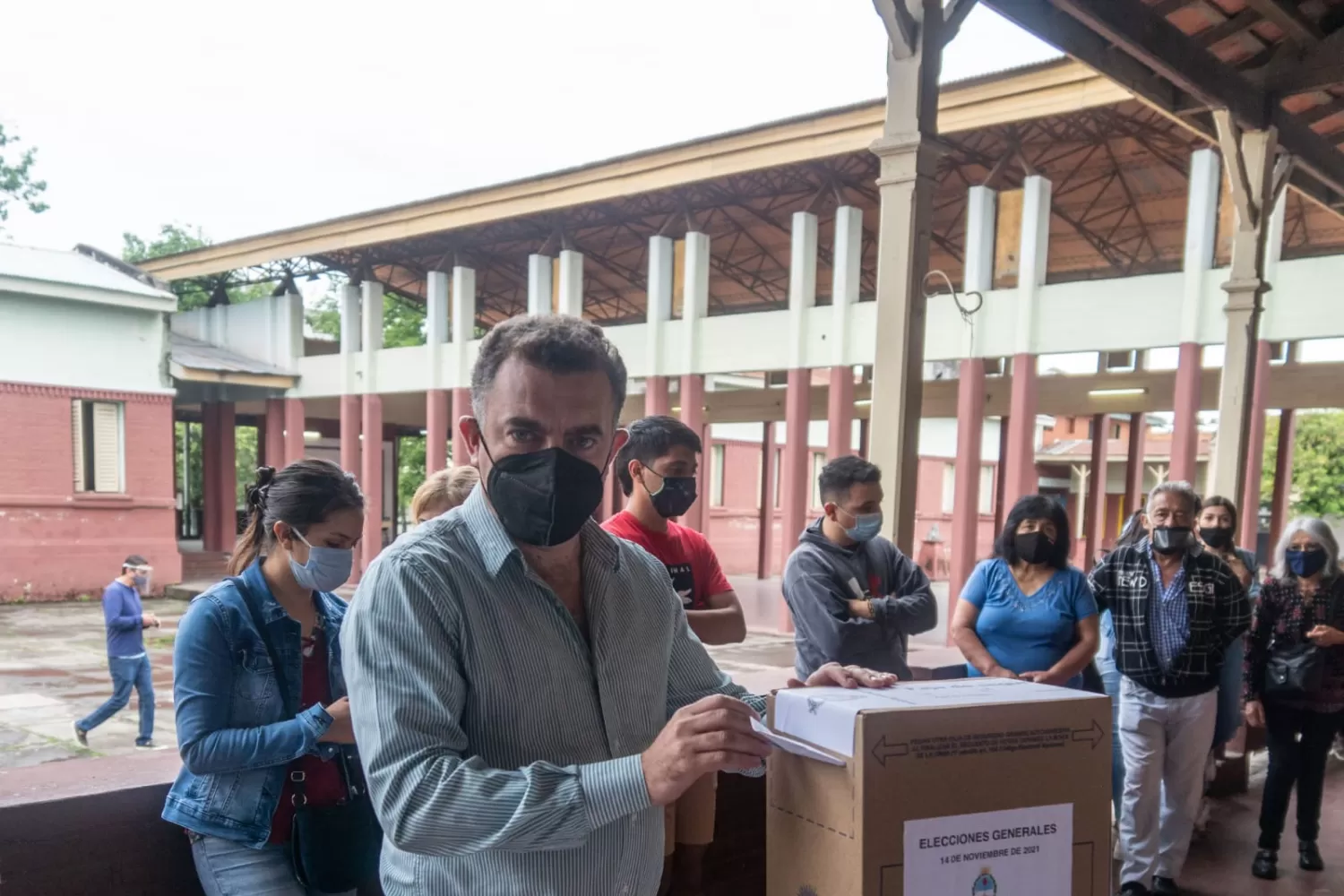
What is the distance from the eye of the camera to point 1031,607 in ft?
10.7

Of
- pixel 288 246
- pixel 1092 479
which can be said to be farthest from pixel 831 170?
pixel 288 246

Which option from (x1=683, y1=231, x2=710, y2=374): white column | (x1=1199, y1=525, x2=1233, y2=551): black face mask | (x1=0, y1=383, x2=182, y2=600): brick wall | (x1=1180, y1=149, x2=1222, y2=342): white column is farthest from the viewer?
(x1=0, y1=383, x2=182, y2=600): brick wall

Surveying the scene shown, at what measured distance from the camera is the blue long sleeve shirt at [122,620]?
6688 millimetres

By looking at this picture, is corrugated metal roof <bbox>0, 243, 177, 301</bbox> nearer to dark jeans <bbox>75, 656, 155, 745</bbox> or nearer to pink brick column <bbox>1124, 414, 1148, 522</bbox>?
dark jeans <bbox>75, 656, 155, 745</bbox>

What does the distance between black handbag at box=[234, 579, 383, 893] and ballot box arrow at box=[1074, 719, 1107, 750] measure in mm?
1310

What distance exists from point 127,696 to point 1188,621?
23.3ft

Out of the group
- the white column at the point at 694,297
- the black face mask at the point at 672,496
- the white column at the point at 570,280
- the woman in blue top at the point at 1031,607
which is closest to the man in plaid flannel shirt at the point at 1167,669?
the woman in blue top at the point at 1031,607

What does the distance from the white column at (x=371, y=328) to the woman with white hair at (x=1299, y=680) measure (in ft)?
46.9

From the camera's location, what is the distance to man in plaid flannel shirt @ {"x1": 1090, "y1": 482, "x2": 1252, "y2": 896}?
336 cm

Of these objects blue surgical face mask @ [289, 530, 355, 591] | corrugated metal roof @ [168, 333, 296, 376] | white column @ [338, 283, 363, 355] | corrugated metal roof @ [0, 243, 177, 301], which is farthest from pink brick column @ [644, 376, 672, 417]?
blue surgical face mask @ [289, 530, 355, 591]

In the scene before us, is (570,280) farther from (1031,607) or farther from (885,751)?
(885,751)

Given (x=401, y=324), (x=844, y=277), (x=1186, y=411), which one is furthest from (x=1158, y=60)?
(x=401, y=324)

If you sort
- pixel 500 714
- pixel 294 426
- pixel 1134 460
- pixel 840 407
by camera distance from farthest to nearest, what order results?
pixel 294 426, pixel 1134 460, pixel 840 407, pixel 500 714

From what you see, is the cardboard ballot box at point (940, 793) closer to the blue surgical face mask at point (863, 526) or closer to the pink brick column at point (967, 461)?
the blue surgical face mask at point (863, 526)
